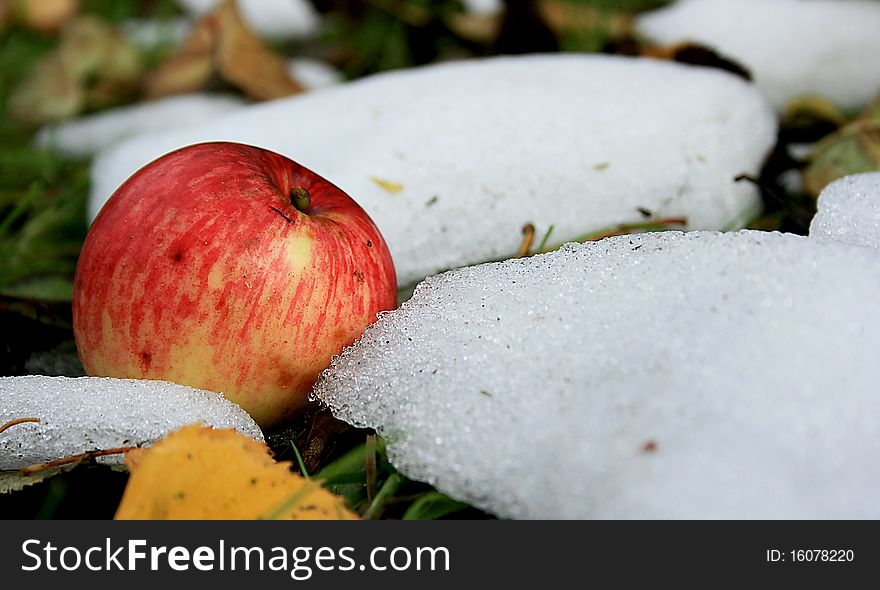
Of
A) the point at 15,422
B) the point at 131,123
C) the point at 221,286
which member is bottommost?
the point at 131,123

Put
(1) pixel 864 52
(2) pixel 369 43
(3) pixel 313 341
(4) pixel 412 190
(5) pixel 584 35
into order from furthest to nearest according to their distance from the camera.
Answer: (2) pixel 369 43 → (5) pixel 584 35 → (1) pixel 864 52 → (4) pixel 412 190 → (3) pixel 313 341

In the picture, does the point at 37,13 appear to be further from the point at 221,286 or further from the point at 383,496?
the point at 383,496

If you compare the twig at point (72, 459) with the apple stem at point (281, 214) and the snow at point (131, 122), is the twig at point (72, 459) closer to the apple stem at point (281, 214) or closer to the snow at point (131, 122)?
the apple stem at point (281, 214)

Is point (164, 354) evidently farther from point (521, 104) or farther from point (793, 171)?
point (793, 171)

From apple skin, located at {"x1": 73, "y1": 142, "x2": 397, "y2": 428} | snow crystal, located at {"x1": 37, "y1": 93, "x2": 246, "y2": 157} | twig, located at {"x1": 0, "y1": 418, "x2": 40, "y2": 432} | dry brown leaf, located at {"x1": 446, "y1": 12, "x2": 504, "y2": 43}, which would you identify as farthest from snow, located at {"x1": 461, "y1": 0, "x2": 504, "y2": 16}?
twig, located at {"x1": 0, "y1": 418, "x2": 40, "y2": 432}

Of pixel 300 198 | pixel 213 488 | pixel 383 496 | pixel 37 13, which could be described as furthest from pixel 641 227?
pixel 37 13

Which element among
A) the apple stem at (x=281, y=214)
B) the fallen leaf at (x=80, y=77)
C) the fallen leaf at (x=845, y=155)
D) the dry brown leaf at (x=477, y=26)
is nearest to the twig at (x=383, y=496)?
the apple stem at (x=281, y=214)

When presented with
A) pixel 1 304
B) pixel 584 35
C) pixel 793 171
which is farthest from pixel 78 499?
pixel 584 35
